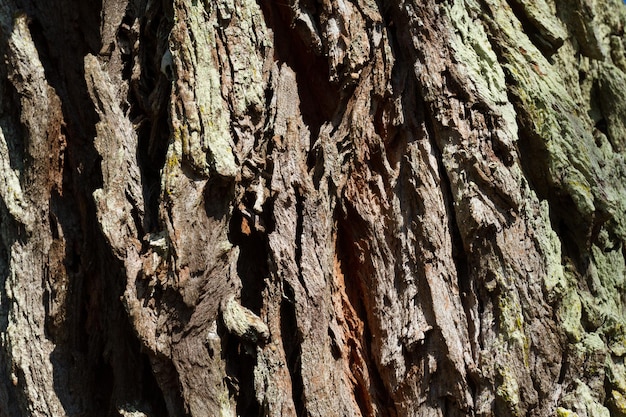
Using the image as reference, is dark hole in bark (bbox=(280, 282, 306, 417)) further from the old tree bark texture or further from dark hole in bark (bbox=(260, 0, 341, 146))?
dark hole in bark (bbox=(260, 0, 341, 146))

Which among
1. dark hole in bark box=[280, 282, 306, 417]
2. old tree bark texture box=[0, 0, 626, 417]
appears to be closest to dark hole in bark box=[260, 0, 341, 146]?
old tree bark texture box=[0, 0, 626, 417]

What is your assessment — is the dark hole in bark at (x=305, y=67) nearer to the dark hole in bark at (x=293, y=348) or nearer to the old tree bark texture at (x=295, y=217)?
the old tree bark texture at (x=295, y=217)

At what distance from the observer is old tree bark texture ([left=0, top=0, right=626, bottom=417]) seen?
11.9ft

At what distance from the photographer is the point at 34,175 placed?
13.5ft

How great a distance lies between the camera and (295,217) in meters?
3.77

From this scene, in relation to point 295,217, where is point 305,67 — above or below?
above

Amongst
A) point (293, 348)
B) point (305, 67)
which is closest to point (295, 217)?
point (293, 348)

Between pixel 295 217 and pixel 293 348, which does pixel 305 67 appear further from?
pixel 293 348

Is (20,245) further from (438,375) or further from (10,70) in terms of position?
(438,375)

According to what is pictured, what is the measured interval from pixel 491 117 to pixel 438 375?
139 centimetres

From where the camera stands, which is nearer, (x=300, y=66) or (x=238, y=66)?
(x=238, y=66)

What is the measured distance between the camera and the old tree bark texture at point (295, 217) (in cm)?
364

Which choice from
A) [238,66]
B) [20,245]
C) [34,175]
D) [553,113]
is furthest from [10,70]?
[553,113]

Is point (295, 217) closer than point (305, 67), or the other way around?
point (295, 217)
